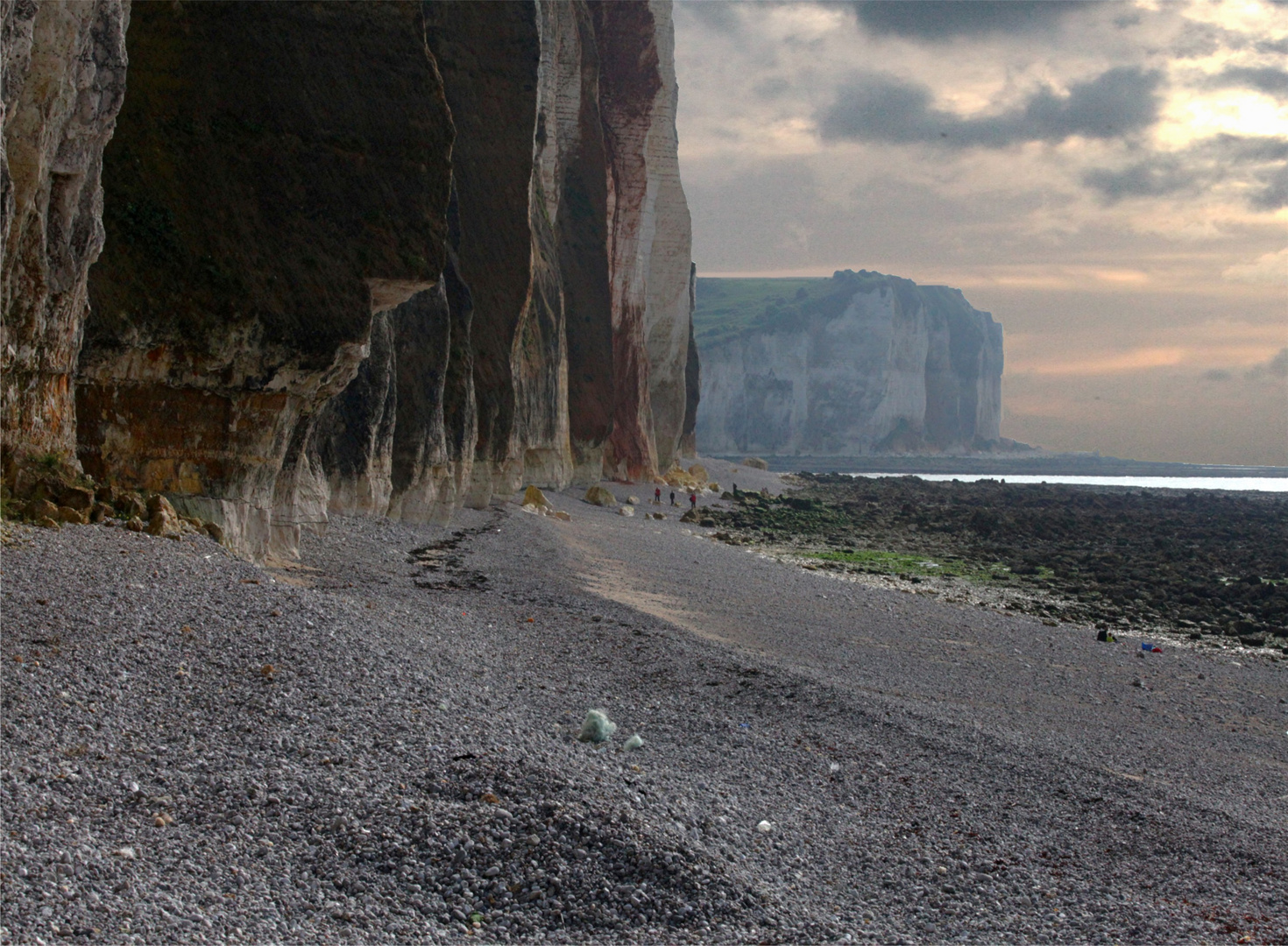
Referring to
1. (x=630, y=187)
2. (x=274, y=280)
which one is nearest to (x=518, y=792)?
(x=274, y=280)

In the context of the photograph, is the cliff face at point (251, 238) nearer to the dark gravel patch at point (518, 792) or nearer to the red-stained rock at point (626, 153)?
the dark gravel patch at point (518, 792)

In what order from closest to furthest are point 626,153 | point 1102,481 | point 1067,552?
1. point 1067,552
2. point 626,153
3. point 1102,481

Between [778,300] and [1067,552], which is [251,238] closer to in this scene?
[1067,552]

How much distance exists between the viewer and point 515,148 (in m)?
23.7

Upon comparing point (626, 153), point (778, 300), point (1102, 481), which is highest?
point (778, 300)

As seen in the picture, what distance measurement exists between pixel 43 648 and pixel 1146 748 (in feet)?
29.9

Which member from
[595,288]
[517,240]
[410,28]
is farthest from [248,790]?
[595,288]

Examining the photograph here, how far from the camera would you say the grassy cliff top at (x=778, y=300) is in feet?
446

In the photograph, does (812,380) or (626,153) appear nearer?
(626,153)

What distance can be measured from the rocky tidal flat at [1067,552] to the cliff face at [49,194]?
625 inches

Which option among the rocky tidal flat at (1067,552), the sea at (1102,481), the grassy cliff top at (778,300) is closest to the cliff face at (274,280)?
the rocky tidal flat at (1067,552)

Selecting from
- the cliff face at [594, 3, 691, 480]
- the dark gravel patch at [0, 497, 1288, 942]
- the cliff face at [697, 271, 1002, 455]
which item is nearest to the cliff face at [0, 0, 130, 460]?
the dark gravel patch at [0, 497, 1288, 942]

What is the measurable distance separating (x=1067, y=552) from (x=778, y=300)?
12999 centimetres

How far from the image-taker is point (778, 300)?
157 m
